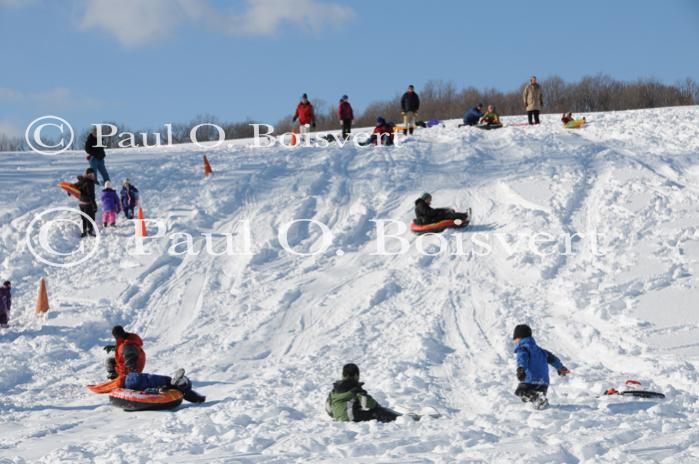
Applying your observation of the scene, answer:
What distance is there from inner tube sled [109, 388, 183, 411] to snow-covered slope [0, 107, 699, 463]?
0.17 metres

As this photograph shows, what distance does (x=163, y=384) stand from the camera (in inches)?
422

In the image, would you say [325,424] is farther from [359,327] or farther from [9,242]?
[9,242]

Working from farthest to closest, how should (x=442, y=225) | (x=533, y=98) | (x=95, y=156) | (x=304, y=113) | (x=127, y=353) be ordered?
(x=533, y=98) < (x=304, y=113) < (x=95, y=156) < (x=442, y=225) < (x=127, y=353)

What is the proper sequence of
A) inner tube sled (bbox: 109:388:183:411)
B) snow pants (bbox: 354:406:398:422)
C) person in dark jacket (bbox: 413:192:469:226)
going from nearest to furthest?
1. snow pants (bbox: 354:406:398:422)
2. inner tube sled (bbox: 109:388:183:411)
3. person in dark jacket (bbox: 413:192:469:226)

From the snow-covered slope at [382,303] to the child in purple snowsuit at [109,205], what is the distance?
0.39 m

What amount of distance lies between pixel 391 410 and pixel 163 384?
304cm

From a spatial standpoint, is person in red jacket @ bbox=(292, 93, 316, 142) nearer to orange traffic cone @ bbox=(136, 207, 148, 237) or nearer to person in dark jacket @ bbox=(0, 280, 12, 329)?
orange traffic cone @ bbox=(136, 207, 148, 237)

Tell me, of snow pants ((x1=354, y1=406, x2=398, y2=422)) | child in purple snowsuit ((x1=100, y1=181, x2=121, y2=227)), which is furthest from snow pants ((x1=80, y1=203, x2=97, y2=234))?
snow pants ((x1=354, y1=406, x2=398, y2=422))

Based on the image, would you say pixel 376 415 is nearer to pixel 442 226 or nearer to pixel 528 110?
pixel 442 226

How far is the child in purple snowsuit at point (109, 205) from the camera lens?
1895 centimetres

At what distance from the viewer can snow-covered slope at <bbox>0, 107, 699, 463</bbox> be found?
8.45 meters

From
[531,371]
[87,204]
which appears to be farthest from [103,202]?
[531,371]

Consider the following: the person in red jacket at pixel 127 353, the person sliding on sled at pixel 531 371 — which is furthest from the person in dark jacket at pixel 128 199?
the person sliding on sled at pixel 531 371

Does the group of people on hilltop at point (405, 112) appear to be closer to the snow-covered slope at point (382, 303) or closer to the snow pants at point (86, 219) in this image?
the snow-covered slope at point (382, 303)
